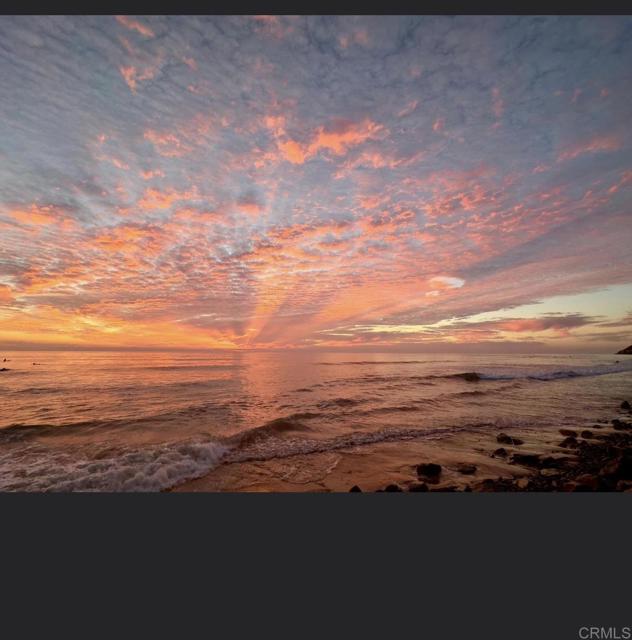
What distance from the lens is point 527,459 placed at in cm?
921

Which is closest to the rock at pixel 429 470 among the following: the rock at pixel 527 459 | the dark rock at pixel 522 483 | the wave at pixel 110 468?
the dark rock at pixel 522 483

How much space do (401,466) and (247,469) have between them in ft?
16.1

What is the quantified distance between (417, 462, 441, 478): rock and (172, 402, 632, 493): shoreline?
0.03 m

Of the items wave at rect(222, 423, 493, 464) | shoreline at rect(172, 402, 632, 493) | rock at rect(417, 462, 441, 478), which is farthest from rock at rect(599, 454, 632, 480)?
wave at rect(222, 423, 493, 464)

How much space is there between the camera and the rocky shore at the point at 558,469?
7250mm

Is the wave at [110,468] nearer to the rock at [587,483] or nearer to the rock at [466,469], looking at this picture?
the rock at [466,469]

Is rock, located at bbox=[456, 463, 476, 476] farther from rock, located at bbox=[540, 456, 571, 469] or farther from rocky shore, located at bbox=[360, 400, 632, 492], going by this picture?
rock, located at bbox=[540, 456, 571, 469]

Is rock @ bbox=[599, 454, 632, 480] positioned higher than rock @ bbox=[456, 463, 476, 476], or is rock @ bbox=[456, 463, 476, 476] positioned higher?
rock @ bbox=[599, 454, 632, 480]

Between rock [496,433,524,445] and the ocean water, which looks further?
rock [496,433,524,445]

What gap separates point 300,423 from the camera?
1469cm

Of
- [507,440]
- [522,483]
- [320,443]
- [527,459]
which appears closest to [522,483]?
[522,483]

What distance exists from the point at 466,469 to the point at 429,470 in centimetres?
120

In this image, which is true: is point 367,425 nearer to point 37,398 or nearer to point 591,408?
point 591,408

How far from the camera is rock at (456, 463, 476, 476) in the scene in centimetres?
851
